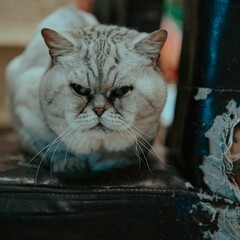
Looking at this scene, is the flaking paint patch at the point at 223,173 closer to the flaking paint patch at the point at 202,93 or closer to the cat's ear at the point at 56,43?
the flaking paint patch at the point at 202,93

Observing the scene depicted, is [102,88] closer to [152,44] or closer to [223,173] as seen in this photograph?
[152,44]

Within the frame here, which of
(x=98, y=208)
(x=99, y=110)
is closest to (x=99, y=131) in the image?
(x=99, y=110)

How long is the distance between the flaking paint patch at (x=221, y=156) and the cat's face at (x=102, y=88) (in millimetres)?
158

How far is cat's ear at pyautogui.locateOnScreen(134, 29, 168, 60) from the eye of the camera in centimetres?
100

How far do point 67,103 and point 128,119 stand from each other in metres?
0.15

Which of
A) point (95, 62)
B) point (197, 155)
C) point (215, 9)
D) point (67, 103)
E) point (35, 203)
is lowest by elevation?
point (35, 203)

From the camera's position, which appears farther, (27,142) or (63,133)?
(27,142)

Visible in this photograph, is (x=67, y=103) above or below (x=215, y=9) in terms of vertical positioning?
below

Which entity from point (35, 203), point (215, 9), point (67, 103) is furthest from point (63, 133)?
point (215, 9)

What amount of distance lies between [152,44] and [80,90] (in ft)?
0.67

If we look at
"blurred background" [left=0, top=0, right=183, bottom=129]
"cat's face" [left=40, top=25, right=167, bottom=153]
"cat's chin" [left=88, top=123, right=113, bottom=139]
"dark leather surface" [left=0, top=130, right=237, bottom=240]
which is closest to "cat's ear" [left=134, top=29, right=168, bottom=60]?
"cat's face" [left=40, top=25, right=167, bottom=153]

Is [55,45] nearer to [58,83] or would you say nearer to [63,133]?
[58,83]

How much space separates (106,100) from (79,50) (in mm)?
150

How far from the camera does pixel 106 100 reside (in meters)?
0.98
